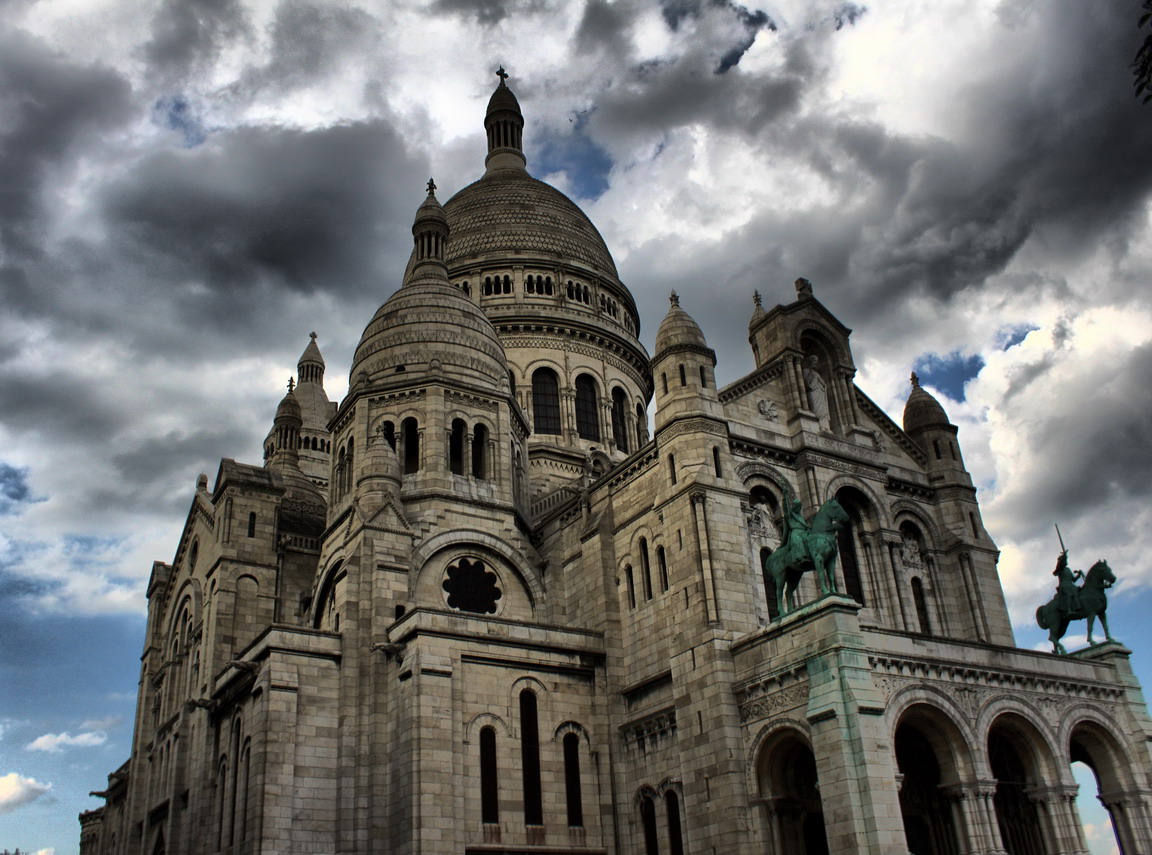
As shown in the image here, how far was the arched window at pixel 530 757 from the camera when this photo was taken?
30445 millimetres

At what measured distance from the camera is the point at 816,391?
37188mm

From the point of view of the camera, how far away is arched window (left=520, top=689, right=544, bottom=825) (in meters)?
30.4

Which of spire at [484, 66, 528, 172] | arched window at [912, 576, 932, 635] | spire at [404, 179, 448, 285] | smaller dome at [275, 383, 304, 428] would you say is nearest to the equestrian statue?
arched window at [912, 576, 932, 635]

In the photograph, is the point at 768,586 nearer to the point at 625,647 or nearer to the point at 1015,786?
the point at 625,647

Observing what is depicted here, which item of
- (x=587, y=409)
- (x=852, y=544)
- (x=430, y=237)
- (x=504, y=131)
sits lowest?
(x=852, y=544)

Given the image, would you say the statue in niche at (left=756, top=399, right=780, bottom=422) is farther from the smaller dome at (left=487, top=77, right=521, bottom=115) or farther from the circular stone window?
the smaller dome at (left=487, top=77, right=521, bottom=115)

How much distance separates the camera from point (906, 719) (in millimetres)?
27047

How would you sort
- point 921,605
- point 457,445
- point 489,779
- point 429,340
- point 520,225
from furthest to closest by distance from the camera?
point 520,225, point 429,340, point 457,445, point 921,605, point 489,779

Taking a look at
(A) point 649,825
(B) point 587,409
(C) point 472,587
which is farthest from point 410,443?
(A) point 649,825

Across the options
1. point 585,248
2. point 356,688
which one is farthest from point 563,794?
point 585,248

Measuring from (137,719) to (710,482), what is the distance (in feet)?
96.6

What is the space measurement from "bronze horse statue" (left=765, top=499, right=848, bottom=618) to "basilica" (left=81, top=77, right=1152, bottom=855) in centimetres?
9

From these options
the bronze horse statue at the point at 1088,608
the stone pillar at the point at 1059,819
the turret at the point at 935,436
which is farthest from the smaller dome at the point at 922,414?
the stone pillar at the point at 1059,819

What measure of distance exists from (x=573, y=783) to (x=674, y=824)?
3.55 m
